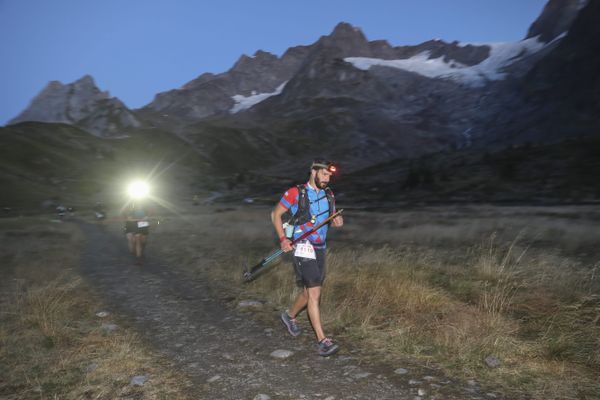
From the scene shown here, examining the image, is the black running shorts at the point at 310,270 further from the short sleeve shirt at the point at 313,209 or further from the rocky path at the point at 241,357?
the rocky path at the point at 241,357

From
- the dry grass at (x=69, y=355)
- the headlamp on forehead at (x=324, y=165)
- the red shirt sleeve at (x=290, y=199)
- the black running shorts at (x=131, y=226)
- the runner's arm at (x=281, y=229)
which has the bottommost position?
the dry grass at (x=69, y=355)

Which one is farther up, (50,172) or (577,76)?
(577,76)

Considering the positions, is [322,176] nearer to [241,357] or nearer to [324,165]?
[324,165]

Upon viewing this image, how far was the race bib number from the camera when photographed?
5.91 m

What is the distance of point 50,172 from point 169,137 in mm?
80245

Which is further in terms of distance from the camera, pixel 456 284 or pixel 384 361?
pixel 456 284

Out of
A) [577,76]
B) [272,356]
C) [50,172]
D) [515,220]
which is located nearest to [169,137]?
[50,172]

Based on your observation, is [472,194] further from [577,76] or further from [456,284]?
[577,76]

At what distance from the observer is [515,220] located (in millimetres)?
21984

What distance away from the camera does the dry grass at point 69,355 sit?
468 centimetres

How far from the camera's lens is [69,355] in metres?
5.53

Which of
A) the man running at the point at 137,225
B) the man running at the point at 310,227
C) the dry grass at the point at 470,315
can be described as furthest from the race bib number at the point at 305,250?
the man running at the point at 137,225

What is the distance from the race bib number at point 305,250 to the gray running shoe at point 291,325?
47.7 inches

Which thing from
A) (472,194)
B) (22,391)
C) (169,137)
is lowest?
(472,194)
